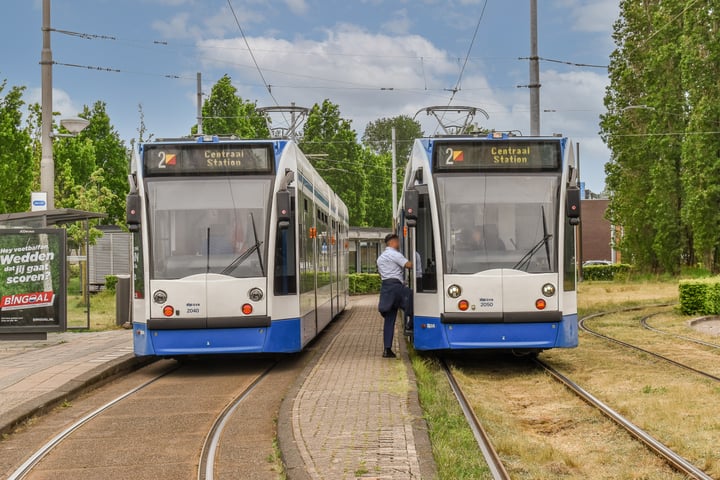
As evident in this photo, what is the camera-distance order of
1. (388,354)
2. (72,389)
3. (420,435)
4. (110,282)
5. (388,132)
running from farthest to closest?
(388,132) → (110,282) → (388,354) → (72,389) → (420,435)

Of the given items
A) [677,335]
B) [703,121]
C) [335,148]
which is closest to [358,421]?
[677,335]

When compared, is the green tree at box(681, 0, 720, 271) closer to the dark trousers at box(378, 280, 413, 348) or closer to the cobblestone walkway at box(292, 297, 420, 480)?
the dark trousers at box(378, 280, 413, 348)

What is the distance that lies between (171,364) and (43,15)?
750 cm

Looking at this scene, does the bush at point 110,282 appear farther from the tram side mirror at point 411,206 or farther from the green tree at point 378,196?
the green tree at point 378,196

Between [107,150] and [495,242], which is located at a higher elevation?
[107,150]

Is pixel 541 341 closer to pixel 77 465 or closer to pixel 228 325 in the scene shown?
pixel 228 325

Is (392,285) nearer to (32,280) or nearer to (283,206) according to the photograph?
(283,206)

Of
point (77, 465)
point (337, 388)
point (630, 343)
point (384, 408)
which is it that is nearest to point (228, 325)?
point (337, 388)

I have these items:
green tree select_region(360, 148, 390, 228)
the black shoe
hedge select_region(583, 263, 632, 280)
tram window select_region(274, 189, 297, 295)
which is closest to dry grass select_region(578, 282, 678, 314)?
hedge select_region(583, 263, 632, 280)

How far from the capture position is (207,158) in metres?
12.4

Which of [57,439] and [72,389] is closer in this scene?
[57,439]

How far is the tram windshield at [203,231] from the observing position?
476 inches

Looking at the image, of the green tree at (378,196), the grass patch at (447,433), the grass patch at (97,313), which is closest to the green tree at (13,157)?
the grass patch at (97,313)

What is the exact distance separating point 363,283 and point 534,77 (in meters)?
26.5
